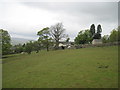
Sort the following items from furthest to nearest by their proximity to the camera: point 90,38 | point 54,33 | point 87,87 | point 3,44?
point 90,38
point 54,33
point 3,44
point 87,87

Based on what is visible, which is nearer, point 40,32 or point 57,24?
point 40,32

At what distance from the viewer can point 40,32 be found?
128 feet

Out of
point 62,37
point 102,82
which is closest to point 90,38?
point 62,37

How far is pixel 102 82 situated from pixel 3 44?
983 inches

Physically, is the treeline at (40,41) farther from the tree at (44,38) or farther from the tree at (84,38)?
the tree at (84,38)

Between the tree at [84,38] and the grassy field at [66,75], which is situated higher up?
the tree at [84,38]

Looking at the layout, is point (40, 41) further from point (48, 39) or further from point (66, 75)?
point (66, 75)

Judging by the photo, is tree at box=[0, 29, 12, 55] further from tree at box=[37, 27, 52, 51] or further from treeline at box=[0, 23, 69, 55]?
tree at box=[37, 27, 52, 51]

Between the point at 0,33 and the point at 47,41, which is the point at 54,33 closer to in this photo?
the point at 47,41

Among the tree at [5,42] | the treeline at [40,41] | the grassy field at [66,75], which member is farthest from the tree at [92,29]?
the grassy field at [66,75]

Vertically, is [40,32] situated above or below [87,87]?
above

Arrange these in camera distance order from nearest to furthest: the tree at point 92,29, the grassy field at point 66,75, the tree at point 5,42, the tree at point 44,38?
the grassy field at point 66,75 → the tree at point 5,42 → the tree at point 44,38 → the tree at point 92,29

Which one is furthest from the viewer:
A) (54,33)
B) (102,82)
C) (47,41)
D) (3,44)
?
(54,33)

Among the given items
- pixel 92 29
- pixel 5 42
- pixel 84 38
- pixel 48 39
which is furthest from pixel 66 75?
pixel 92 29
